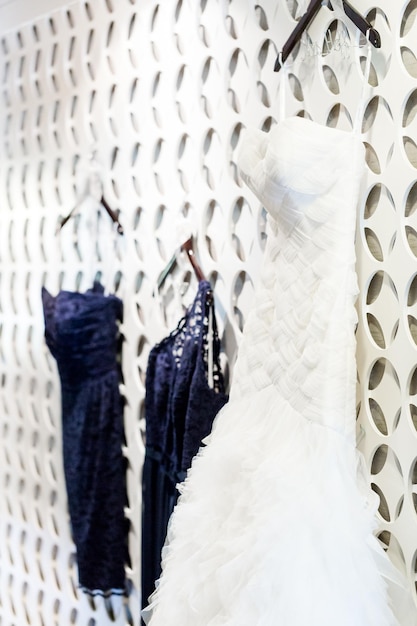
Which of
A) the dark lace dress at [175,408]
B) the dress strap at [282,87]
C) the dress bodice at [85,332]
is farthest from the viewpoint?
the dress bodice at [85,332]

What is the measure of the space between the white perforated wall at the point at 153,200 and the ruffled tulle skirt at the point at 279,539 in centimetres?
14

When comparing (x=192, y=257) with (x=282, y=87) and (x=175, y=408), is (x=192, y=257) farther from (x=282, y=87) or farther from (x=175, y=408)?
(x=282, y=87)

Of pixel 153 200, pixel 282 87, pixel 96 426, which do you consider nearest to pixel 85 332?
pixel 96 426

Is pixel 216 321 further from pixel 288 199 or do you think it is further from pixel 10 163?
pixel 10 163

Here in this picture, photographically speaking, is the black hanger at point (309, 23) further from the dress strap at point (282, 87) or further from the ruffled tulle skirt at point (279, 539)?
the ruffled tulle skirt at point (279, 539)

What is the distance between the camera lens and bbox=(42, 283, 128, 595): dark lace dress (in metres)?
1.84

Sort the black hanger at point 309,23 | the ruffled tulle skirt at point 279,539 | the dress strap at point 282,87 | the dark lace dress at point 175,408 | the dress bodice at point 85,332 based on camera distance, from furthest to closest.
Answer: the dress bodice at point 85,332, the dark lace dress at point 175,408, the dress strap at point 282,87, the black hanger at point 309,23, the ruffled tulle skirt at point 279,539

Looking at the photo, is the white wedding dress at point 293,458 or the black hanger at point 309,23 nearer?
the white wedding dress at point 293,458

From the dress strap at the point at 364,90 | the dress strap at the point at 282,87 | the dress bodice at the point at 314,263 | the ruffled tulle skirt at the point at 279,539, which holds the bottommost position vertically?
the ruffled tulle skirt at the point at 279,539

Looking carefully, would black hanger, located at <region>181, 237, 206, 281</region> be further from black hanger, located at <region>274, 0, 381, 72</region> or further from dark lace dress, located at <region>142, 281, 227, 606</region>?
black hanger, located at <region>274, 0, 381, 72</region>

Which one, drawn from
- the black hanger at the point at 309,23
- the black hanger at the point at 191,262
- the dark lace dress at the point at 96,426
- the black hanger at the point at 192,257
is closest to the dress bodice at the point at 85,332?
the dark lace dress at the point at 96,426

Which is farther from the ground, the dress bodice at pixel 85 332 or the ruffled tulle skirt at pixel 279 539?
the dress bodice at pixel 85 332

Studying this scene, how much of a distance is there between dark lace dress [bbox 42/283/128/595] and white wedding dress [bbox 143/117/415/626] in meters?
0.57

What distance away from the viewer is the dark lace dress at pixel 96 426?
1.84 meters
